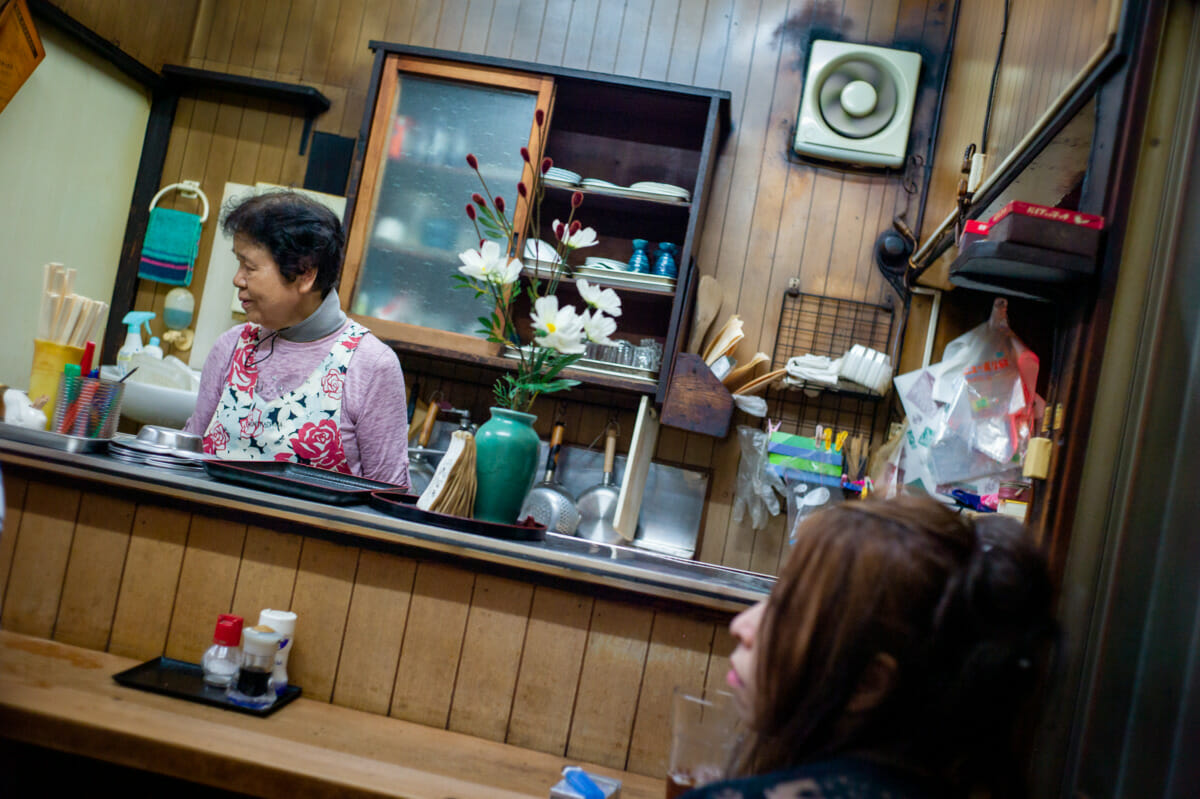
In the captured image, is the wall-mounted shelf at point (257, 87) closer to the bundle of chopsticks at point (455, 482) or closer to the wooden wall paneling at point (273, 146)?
the wooden wall paneling at point (273, 146)

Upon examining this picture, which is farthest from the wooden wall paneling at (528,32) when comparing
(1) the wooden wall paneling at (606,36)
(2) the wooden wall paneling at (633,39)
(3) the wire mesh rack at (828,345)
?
(3) the wire mesh rack at (828,345)

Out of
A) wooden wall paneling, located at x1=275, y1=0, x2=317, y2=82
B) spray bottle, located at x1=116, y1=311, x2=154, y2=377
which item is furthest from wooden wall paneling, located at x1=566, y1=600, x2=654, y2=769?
wooden wall paneling, located at x1=275, y1=0, x2=317, y2=82

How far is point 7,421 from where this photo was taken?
1564 mm

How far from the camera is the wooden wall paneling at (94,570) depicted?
139 centimetres

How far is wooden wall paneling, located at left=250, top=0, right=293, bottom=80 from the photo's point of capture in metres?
3.55

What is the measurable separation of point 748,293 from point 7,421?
236 centimetres

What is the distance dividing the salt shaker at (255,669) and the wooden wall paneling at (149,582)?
0.22 m

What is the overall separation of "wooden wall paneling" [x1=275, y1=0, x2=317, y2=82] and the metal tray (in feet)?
7.94

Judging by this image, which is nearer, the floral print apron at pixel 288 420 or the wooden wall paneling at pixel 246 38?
the floral print apron at pixel 288 420

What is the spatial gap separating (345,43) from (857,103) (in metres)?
1.99

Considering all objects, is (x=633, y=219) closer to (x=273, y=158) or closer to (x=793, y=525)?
(x=793, y=525)

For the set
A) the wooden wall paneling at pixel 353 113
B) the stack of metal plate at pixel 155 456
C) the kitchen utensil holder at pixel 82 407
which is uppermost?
the wooden wall paneling at pixel 353 113

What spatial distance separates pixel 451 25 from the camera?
347 cm

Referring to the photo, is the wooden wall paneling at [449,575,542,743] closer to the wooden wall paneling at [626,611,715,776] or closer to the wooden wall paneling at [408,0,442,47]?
the wooden wall paneling at [626,611,715,776]
